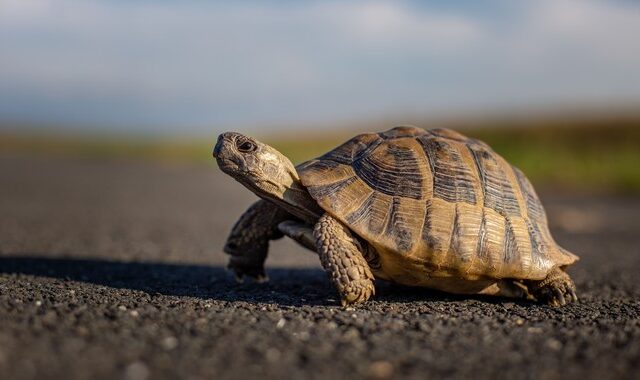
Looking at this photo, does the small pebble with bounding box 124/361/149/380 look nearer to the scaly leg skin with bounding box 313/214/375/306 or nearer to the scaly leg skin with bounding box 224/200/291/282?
the scaly leg skin with bounding box 313/214/375/306

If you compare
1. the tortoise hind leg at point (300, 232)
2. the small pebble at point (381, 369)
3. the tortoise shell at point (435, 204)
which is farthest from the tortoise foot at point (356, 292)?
the small pebble at point (381, 369)

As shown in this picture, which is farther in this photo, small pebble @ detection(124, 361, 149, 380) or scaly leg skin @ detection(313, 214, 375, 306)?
scaly leg skin @ detection(313, 214, 375, 306)

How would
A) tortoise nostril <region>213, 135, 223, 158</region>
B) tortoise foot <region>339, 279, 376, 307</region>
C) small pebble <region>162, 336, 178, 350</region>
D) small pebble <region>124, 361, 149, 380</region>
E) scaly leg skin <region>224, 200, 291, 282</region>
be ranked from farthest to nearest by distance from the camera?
scaly leg skin <region>224, 200, 291, 282</region> → tortoise nostril <region>213, 135, 223, 158</region> → tortoise foot <region>339, 279, 376, 307</region> → small pebble <region>162, 336, 178, 350</region> → small pebble <region>124, 361, 149, 380</region>

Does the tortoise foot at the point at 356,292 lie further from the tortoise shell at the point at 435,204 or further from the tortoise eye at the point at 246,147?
the tortoise eye at the point at 246,147

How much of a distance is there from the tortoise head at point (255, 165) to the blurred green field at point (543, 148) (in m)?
19.3

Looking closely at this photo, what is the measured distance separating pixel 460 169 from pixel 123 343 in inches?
123

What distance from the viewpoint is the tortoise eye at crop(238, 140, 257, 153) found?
522 centimetres

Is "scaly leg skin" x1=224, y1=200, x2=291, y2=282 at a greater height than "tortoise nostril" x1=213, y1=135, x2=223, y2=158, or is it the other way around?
"tortoise nostril" x1=213, y1=135, x2=223, y2=158

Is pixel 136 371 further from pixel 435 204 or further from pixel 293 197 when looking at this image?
pixel 435 204

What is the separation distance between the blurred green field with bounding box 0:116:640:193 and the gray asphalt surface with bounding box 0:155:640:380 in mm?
16665

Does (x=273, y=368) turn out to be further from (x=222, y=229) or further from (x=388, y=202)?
(x=222, y=229)

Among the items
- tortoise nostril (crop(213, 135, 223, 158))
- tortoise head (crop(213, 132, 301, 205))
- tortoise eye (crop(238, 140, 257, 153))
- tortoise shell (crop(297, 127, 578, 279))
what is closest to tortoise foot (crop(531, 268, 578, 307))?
tortoise shell (crop(297, 127, 578, 279))

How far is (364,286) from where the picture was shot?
15.6ft

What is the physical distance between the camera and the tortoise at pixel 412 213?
4.81m
